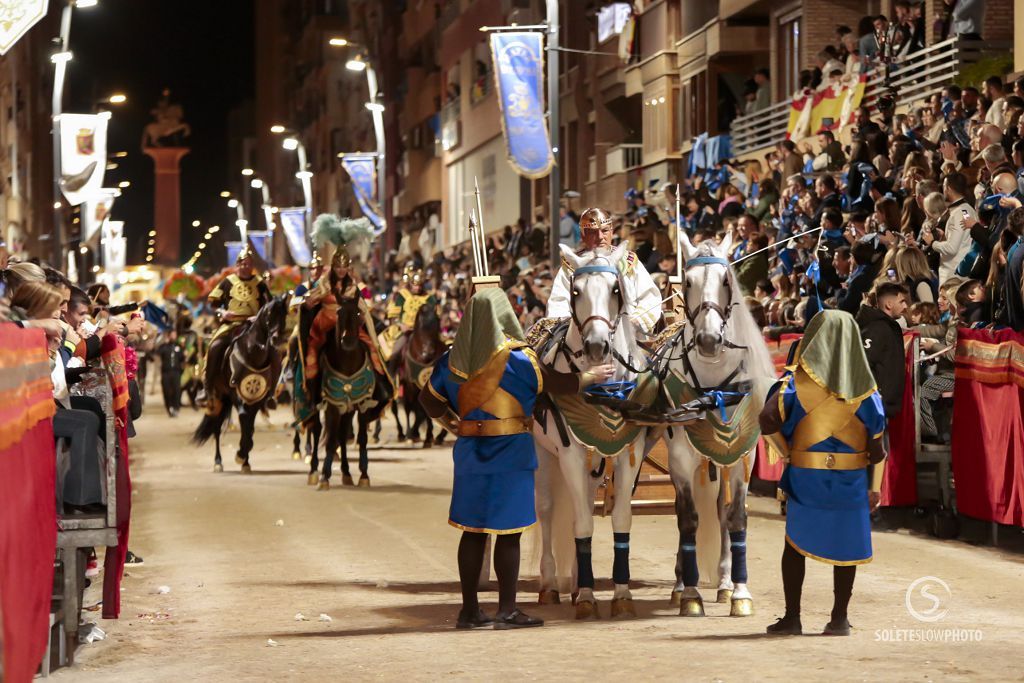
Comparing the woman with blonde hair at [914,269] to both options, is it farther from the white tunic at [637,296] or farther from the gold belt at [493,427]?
the gold belt at [493,427]

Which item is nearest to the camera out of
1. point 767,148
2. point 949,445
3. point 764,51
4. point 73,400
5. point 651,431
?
point 73,400

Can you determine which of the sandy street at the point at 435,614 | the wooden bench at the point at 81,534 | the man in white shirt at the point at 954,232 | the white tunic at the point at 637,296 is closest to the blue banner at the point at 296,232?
the sandy street at the point at 435,614

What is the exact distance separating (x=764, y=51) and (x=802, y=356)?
91.6 feet

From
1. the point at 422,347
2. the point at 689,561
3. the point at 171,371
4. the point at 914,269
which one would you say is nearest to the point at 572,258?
the point at 689,561

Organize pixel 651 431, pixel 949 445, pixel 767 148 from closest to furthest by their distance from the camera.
Answer: pixel 651 431 < pixel 949 445 < pixel 767 148

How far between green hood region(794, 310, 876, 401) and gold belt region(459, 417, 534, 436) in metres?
1.77

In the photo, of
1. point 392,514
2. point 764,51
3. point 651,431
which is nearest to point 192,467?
point 392,514

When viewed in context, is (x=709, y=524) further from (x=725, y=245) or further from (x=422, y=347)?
(x=422, y=347)

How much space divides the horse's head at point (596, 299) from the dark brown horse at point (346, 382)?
9.77 metres

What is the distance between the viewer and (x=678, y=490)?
10.6 meters

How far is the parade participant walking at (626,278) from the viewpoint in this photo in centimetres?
1084

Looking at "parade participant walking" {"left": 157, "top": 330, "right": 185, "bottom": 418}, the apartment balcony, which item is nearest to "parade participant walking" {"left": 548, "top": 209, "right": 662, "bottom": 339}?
the apartment balcony

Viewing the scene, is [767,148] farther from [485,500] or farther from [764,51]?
[485,500]

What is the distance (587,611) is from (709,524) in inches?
56.2
